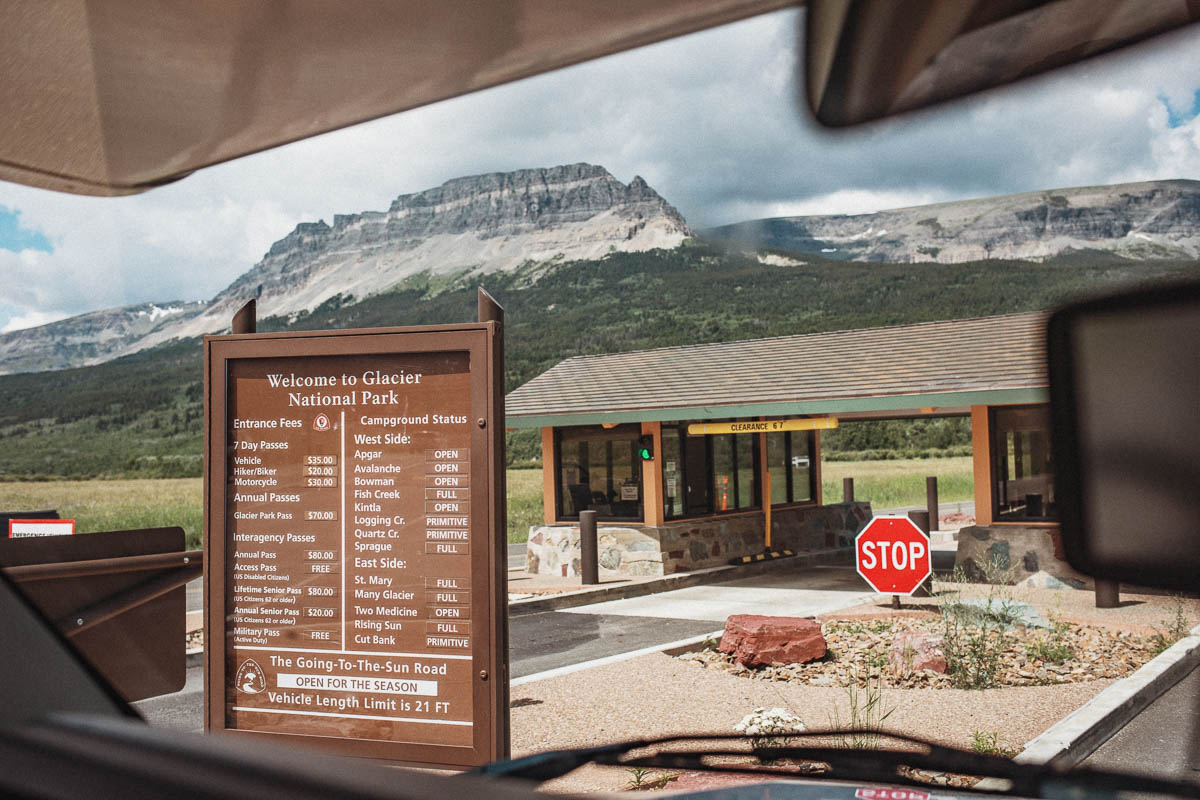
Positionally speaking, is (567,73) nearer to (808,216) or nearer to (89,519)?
(808,216)

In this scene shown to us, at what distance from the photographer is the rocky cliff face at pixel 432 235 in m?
3.55

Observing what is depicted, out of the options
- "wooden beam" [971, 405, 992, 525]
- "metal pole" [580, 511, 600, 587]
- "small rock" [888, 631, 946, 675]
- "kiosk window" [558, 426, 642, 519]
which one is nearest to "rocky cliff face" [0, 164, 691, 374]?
"small rock" [888, 631, 946, 675]

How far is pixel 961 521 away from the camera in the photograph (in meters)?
24.6

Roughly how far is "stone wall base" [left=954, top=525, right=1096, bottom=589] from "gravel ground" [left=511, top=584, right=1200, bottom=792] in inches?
157

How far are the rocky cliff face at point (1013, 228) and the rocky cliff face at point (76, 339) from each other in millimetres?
1439

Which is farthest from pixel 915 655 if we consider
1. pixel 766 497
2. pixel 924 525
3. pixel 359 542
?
pixel 766 497

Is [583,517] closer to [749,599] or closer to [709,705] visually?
[749,599]

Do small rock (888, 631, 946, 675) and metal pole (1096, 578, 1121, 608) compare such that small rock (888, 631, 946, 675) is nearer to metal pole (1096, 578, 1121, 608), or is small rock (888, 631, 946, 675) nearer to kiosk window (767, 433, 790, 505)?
metal pole (1096, 578, 1121, 608)

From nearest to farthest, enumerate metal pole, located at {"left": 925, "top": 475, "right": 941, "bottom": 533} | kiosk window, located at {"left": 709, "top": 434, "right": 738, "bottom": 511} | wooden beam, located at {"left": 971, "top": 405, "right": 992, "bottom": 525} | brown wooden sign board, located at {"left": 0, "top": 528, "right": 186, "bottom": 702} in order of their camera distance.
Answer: brown wooden sign board, located at {"left": 0, "top": 528, "right": 186, "bottom": 702} < wooden beam, located at {"left": 971, "top": 405, "right": 992, "bottom": 525} < kiosk window, located at {"left": 709, "top": 434, "right": 738, "bottom": 511} < metal pole, located at {"left": 925, "top": 475, "right": 941, "bottom": 533}

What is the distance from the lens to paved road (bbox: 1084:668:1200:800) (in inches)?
179

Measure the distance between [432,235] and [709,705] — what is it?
4137 mm

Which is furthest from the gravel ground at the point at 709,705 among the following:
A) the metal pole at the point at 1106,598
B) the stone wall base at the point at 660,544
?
the stone wall base at the point at 660,544

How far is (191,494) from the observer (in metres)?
5.52

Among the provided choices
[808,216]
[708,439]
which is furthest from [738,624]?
[708,439]
